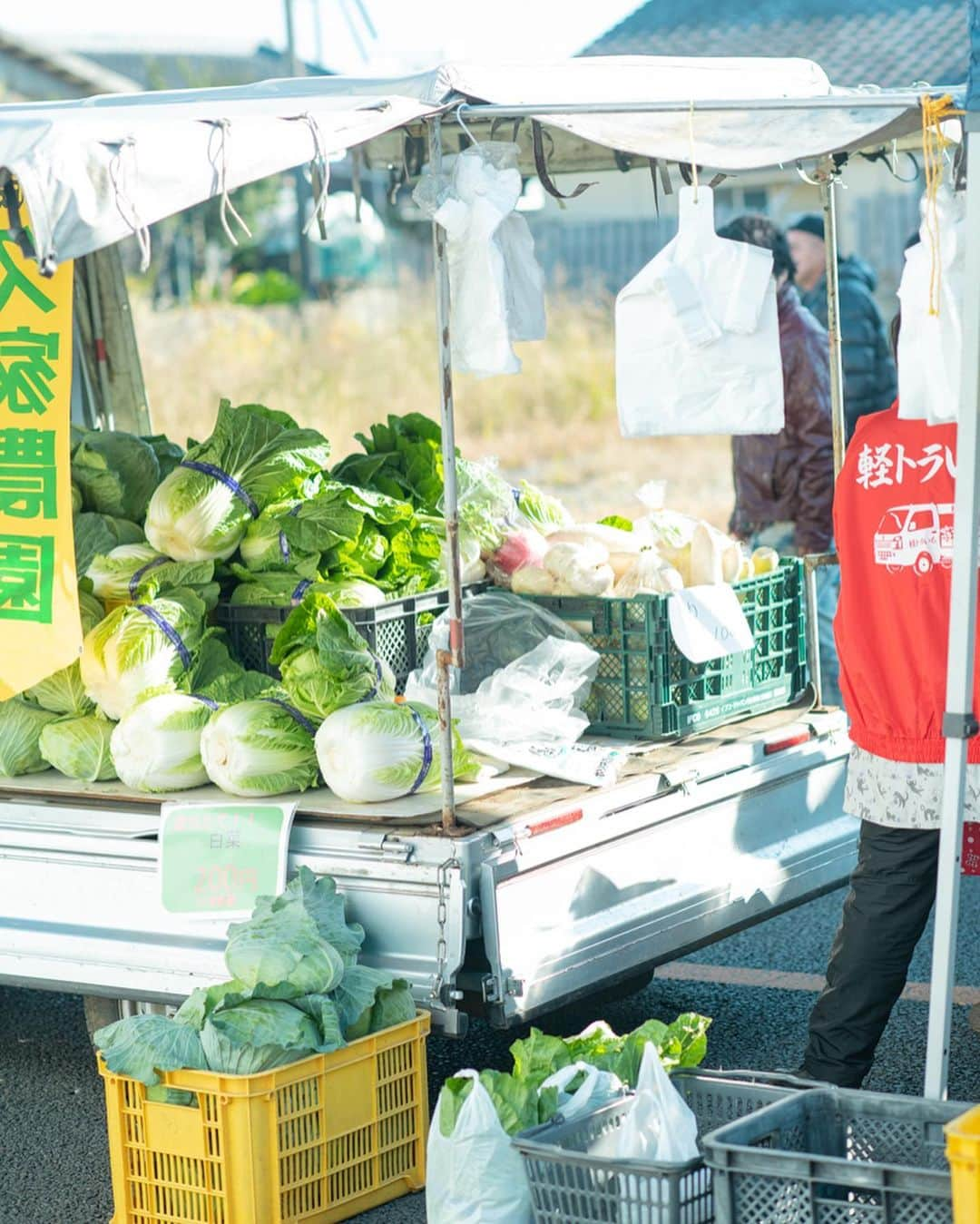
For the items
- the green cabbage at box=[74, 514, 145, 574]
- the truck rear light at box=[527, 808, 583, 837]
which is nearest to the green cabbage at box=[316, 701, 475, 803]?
the truck rear light at box=[527, 808, 583, 837]

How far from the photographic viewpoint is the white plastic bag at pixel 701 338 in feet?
13.9

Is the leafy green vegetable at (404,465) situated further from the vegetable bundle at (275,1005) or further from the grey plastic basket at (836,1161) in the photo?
the grey plastic basket at (836,1161)

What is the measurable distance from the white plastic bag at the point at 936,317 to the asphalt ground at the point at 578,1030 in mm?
2168

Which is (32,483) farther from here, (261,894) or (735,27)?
(735,27)

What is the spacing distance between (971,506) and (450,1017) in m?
1.75

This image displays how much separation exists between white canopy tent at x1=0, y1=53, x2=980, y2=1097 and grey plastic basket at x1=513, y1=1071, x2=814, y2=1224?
0.42 meters

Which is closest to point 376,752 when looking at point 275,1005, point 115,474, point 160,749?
point 160,749

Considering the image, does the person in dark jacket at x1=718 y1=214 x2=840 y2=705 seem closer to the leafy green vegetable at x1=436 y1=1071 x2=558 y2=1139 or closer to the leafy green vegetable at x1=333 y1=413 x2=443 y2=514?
the leafy green vegetable at x1=333 y1=413 x2=443 y2=514

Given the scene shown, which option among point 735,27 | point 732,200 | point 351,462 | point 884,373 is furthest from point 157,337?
point 351,462

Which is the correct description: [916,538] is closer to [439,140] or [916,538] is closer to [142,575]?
[439,140]

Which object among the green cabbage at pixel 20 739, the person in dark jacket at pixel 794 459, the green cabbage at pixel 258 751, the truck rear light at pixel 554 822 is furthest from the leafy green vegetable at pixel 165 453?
the person in dark jacket at pixel 794 459

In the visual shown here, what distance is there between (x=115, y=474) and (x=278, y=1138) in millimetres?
2570

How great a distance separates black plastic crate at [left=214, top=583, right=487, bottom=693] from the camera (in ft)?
17.0

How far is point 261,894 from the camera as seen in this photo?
4.38 metres
